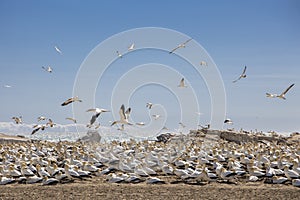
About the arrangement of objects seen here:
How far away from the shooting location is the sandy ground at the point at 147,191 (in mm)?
15000

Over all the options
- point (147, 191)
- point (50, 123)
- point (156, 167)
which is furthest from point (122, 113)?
point (50, 123)

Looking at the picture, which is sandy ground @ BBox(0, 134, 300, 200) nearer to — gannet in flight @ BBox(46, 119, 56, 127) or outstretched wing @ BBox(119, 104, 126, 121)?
outstretched wing @ BBox(119, 104, 126, 121)

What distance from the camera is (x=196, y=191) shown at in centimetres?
1574

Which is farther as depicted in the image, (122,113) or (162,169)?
(122,113)

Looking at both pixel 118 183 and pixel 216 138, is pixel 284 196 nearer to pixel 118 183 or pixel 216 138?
pixel 118 183

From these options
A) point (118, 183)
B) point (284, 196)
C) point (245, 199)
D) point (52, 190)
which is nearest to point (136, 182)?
point (118, 183)

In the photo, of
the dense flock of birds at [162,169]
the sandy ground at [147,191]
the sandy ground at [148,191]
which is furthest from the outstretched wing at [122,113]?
the sandy ground at [147,191]

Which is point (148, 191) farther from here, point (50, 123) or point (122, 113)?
point (50, 123)

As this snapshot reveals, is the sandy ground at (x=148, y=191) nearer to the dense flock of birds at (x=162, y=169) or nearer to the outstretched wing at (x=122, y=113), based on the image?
the dense flock of birds at (x=162, y=169)

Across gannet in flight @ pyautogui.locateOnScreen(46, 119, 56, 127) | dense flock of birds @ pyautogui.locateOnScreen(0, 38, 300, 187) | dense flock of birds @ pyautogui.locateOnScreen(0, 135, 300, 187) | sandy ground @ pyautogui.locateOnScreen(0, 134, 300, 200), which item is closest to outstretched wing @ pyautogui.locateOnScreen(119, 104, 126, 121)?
dense flock of birds @ pyautogui.locateOnScreen(0, 38, 300, 187)

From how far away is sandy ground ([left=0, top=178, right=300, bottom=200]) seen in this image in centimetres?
1500

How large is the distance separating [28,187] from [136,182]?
401 centimetres

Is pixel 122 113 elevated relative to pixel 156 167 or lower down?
elevated

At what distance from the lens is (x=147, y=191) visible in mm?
15594
